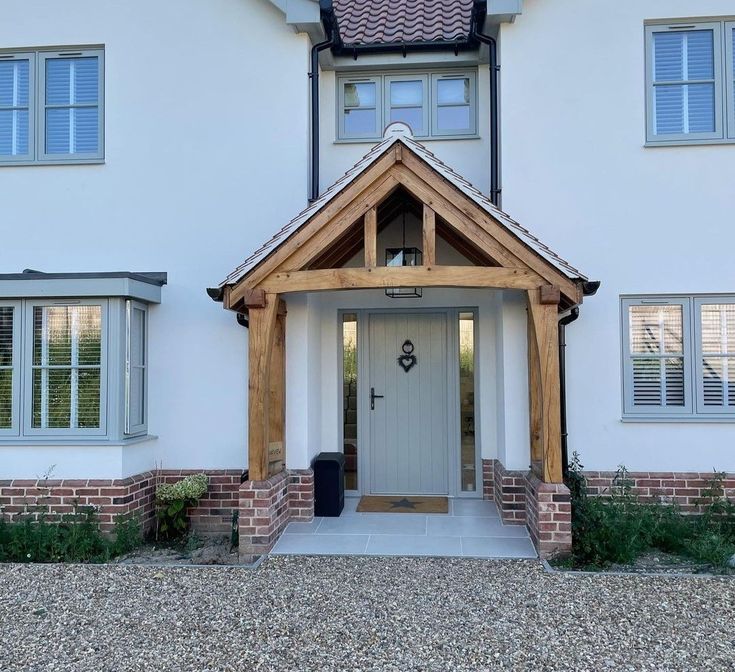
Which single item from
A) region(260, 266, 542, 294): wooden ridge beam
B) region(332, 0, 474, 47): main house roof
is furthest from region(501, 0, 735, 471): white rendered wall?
region(260, 266, 542, 294): wooden ridge beam

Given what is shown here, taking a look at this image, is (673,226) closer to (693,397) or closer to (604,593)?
(693,397)

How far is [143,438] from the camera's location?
25.6ft

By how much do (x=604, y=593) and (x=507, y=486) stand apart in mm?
2088

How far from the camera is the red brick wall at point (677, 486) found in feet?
24.6

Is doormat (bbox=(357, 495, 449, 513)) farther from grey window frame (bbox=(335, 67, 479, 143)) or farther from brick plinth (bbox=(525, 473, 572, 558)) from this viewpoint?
grey window frame (bbox=(335, 67, 479, 143))

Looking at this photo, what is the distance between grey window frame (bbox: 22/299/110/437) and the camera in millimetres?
7430

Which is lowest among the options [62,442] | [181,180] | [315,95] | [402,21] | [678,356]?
[62,442]

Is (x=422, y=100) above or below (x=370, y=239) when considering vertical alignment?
above

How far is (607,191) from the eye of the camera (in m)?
7.84

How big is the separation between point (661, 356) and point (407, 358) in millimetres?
3189

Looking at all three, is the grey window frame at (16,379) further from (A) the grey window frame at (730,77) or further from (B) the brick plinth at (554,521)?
(A) the grey window frame at (730,77)

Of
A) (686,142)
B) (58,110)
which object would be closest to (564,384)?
(686,142)

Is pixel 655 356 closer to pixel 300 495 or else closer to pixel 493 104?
pixel 493 104

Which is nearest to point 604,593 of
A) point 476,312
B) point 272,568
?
point 272,568
